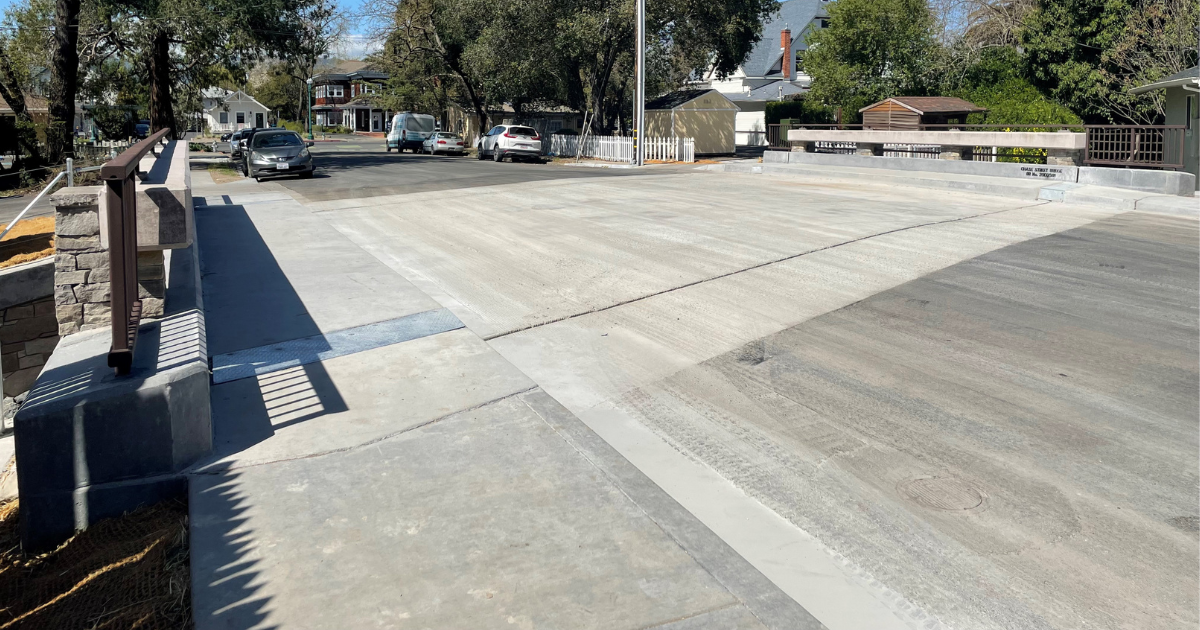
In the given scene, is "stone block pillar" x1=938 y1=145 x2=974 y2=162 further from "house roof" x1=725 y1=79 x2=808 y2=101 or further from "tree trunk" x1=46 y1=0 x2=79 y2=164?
"house roof" x1=725 y1=79 x2=808 y2=101

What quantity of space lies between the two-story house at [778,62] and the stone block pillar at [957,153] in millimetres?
36528

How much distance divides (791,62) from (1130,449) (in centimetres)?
6757

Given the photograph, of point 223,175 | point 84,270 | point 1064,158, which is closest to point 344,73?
point 223,175

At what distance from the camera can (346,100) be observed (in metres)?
116

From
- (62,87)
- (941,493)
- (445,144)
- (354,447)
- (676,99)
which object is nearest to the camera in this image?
(941,493)

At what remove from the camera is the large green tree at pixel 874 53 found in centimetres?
3594

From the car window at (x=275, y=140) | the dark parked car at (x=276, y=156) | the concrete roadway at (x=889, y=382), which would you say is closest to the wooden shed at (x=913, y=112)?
the concrete roadway at (x=889, y=382)

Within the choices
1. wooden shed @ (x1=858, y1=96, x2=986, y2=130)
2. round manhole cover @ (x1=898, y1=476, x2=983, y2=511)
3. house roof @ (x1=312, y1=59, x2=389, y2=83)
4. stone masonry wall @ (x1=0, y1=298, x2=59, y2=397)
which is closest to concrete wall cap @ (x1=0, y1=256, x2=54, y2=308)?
stone masonry wall @ (x1=0, y1=298, x2=59, y2=397)

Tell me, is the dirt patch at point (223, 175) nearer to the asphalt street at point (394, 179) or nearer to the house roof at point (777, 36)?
the asphalt street at point (394, 179)

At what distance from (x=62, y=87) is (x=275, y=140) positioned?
761 cm

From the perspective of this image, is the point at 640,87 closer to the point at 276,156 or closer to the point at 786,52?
the point at 276,156

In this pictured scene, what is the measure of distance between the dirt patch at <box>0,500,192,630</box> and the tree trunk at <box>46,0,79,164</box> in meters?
25.8

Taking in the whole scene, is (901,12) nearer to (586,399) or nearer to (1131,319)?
(1131,319)

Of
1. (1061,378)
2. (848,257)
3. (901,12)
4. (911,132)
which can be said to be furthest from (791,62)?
(1061,378)
